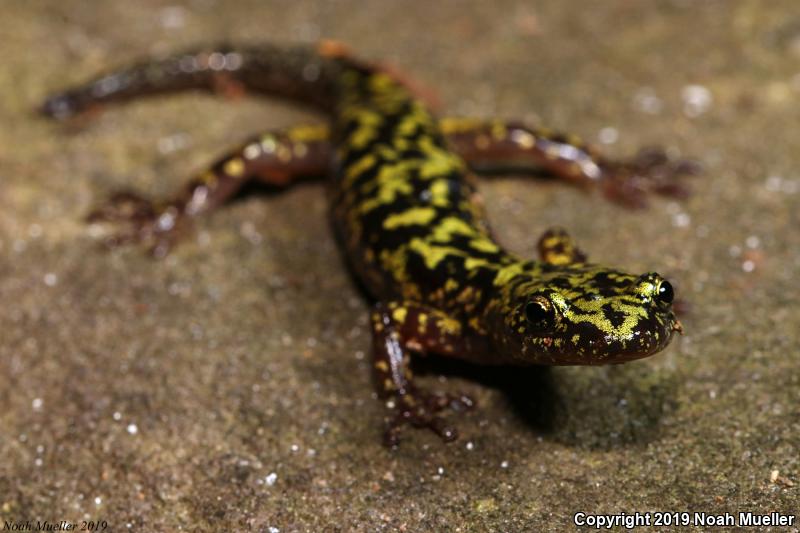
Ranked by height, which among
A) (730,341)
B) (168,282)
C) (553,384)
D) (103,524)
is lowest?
(103,524)

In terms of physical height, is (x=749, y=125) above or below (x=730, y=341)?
above

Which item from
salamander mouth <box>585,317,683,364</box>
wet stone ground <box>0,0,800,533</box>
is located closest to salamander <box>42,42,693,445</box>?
salamander mouth <box>585,317,683,364</box>

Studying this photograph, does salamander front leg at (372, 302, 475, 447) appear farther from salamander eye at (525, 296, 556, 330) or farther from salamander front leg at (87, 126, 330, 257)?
salamander front leg at (87, 126, 330, 257)

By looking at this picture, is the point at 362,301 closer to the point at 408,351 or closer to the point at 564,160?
the point at 408,351

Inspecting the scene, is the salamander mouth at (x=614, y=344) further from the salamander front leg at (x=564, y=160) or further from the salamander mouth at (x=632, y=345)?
the salamander front leg at (x=564, y=160)

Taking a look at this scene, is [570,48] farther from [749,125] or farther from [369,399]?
[369,399]

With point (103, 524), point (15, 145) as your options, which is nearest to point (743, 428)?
point (103, 524)

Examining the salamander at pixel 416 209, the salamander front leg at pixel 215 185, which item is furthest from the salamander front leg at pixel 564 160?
the salamander front leg at pixel 215 185
